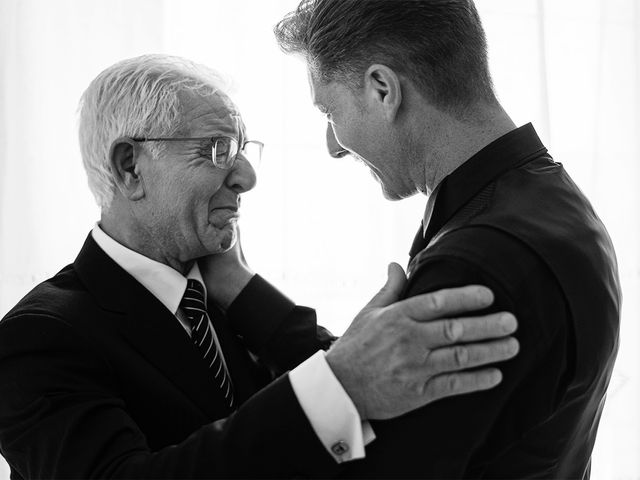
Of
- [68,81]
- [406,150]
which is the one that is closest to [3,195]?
[68,81]

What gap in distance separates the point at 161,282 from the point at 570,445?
0.77 metres

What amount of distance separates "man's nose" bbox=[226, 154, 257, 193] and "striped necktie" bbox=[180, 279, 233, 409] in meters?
0.21

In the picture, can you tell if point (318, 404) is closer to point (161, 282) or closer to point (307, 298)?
point (161, 282)

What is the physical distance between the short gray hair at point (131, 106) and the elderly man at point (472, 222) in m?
0.22

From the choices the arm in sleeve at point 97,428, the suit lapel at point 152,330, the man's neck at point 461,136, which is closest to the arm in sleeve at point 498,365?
the arm in sleeve at point 97,428

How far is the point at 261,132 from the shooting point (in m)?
2.48

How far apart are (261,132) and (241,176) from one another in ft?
2.90

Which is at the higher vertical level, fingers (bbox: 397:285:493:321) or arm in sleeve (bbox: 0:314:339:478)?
fingers (bbox: 397:285:493:321)

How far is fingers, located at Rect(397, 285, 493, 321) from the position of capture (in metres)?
1.02

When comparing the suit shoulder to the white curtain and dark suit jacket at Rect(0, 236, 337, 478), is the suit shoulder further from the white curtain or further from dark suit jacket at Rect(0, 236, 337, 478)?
the white curtain

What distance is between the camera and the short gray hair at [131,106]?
1.51m

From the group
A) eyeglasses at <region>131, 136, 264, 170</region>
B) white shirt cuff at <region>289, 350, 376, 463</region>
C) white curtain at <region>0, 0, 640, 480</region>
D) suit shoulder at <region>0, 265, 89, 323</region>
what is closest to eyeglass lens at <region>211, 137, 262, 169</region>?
eyeglasses at <region>131, 136, 264, 170</region>

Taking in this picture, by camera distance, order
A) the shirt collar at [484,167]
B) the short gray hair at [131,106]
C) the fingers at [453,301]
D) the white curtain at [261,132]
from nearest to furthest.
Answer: the fingers at [453,301] → the shirt collar at [484,167] → the short gray hair at [131,106] → the white curtain at [261,132]

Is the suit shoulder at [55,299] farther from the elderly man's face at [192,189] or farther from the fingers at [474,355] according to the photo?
the fingers at [474,355]
